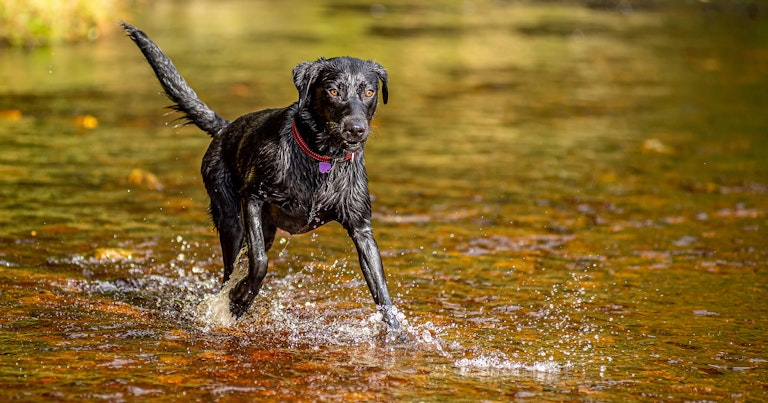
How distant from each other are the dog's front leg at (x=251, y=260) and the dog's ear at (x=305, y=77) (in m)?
0.65

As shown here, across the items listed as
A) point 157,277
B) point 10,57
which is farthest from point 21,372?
point 10,57

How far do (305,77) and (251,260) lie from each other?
1.07 metres

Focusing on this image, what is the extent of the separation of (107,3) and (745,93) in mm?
13266

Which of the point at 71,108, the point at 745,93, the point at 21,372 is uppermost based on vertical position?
the point at 745,93

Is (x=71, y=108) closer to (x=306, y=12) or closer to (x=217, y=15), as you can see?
(x=217, y=15)

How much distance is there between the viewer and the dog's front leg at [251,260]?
6.10 meters

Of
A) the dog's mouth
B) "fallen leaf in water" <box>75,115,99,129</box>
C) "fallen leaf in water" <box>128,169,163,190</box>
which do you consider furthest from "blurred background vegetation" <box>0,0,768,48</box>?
the dog's mouth

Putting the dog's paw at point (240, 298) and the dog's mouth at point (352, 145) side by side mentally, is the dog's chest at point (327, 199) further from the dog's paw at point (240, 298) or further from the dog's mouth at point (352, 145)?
the dog's paw at point (240, 298)

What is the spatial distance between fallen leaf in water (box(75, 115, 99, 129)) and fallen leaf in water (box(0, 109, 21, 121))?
70 centimetres

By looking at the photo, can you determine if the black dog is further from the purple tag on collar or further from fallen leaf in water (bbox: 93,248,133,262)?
fallen leaf in water (bbox: 93,248,133,262)

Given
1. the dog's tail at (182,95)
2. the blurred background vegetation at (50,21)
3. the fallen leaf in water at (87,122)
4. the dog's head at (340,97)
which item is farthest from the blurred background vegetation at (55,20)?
the dog's head at (340,97)

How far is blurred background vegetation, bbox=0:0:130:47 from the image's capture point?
65.2 ft

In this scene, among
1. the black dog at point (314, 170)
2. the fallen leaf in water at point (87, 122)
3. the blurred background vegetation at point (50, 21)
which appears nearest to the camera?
the black dog at point (314, 170)

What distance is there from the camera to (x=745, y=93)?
17.6 m
